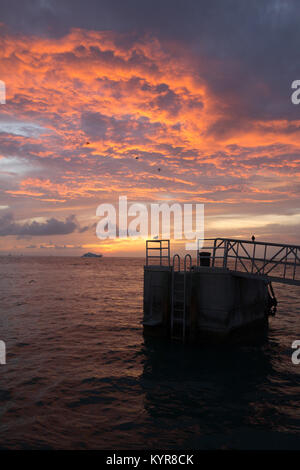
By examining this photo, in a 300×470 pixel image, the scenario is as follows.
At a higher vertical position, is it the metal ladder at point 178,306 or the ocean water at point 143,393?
the metal ladder at point 178,306

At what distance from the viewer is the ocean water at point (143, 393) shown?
7.98 meters

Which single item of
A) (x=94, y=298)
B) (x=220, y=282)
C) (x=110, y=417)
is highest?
(x=220, y=282)

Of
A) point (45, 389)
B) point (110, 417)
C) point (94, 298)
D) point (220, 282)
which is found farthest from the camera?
point (94, 298)

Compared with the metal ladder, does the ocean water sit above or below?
below

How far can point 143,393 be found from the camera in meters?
10.6

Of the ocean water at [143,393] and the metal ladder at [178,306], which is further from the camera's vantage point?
the metal ladder at [178,306]

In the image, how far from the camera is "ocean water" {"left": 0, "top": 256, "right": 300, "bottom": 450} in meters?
7.98

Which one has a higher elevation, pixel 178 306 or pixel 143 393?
pixel 178 306

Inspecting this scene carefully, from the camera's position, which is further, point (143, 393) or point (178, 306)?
point (178, 306)

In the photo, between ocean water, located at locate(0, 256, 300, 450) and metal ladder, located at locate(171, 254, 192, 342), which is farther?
metal ladder, located at locate(171, 254, 192, 342)
